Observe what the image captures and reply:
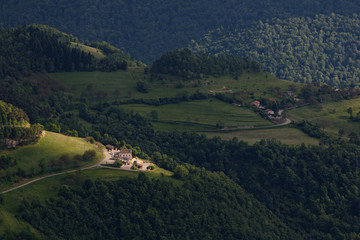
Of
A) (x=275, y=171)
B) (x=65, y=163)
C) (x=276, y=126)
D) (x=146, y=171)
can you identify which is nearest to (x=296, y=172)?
(x=275, y=171)

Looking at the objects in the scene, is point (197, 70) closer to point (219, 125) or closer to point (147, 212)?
point (219, 125)

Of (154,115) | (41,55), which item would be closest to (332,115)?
(154,115)

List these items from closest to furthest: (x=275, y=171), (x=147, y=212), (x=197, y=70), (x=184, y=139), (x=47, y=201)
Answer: (x=47, y=201)
(x=147, y=212)
(x=275, y=171)
(x=184, y=139)
(x=197, y=70)

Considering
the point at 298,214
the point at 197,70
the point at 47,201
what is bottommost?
the point at 298,214

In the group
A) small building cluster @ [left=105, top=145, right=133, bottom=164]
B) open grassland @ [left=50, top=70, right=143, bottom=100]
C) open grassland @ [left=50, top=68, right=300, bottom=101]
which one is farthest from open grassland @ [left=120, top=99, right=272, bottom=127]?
small building cluster @ [left=105, top=145, right=133, bottom=164]

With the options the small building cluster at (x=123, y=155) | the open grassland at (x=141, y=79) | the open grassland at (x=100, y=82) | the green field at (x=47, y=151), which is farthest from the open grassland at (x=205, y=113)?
the green field at (x=47, y=151)
